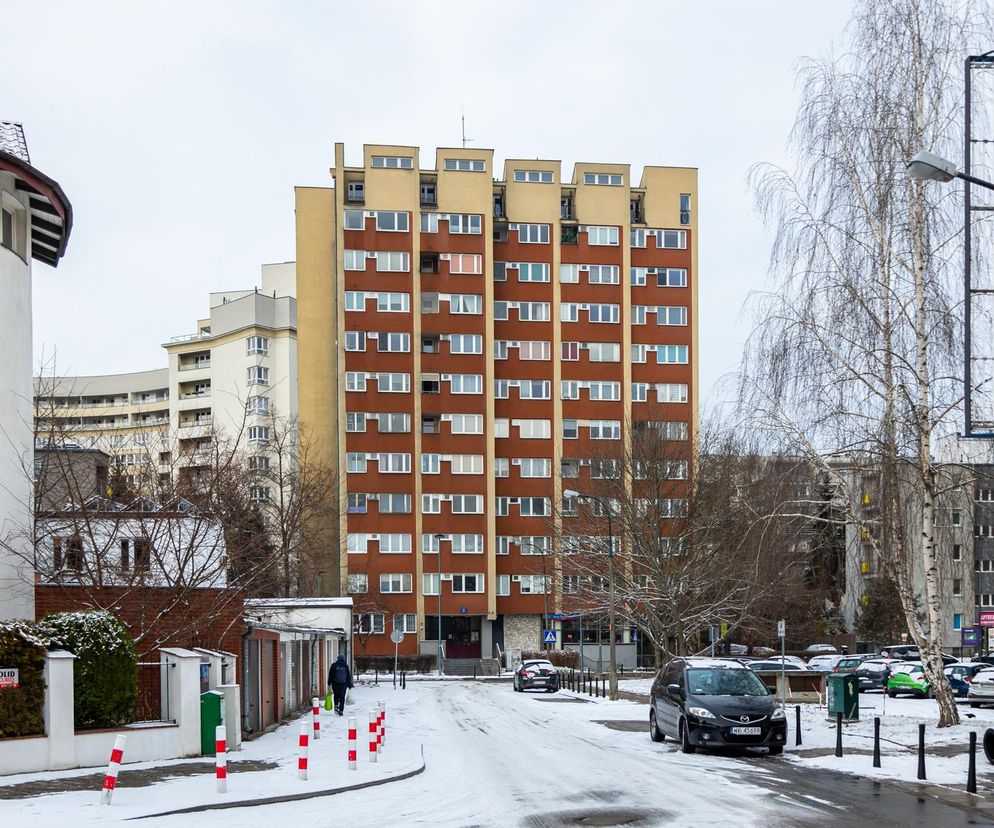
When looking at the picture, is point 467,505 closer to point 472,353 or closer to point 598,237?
point 472,353

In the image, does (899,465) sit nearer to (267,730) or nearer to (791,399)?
(791,399)

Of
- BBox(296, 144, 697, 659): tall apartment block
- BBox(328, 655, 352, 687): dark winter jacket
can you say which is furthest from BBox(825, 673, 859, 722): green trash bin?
BBox(296, 144, 697, 659): tall apartment block

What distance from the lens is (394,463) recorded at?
80.2 meters

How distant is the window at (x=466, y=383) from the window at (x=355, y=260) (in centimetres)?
966

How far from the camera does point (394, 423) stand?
8050 cm

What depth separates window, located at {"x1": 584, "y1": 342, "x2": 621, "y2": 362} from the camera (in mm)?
84625

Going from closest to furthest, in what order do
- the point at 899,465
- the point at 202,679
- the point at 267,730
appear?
the point at 202,679 < the point at 899,465 < the point at 267,730

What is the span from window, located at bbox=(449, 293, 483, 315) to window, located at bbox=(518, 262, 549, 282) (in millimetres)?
3919

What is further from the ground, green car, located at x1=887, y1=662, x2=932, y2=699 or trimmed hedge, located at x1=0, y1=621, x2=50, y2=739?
trimmed hedge, located at x1=0, y1=621, x2=50, y2=739

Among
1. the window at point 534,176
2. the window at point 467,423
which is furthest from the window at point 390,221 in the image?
the window at point 467,423

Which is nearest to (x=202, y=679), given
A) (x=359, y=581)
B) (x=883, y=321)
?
(x=883, y=321)

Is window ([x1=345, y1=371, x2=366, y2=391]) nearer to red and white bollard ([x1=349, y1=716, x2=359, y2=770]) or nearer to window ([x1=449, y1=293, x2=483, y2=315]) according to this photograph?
window ([x1=449, y1=293, x2=483, y2=315])

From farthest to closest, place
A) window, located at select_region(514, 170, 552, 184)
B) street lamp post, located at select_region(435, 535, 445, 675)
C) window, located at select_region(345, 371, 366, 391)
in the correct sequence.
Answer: window, located at select_region(514, 170, 552, 184) < window, located at select_region(345, 371, 366, 391) < street lamp post, located at select_region(435, 535, 445, 675)

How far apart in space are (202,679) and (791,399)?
522 inches
